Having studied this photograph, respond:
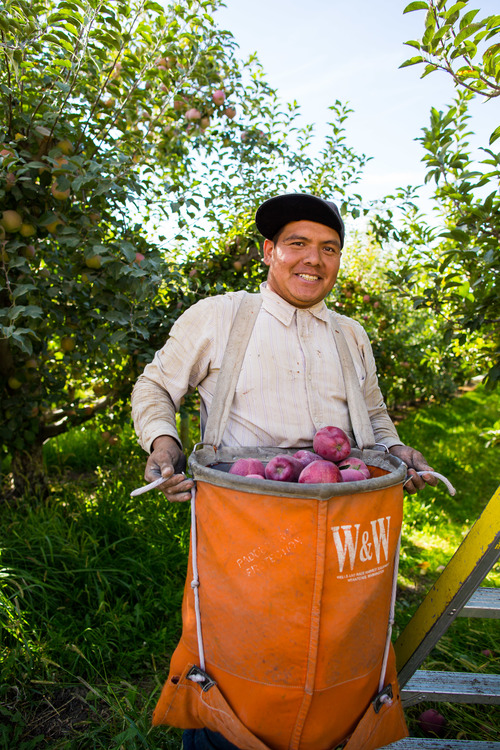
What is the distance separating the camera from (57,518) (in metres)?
2.75

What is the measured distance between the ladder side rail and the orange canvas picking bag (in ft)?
0.94

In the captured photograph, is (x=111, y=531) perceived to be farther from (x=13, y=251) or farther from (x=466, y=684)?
(x=466, y=684)

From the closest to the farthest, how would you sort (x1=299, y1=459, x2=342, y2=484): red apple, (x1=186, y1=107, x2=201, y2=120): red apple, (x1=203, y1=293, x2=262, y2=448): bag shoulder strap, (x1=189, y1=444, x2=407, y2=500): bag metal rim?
(x1=189, y1=444, x2=407, y2=500): bag metal rim
(x1=299, y1=459, x2=342, y2=484): red apple
(x1=203, y1=293, x2=262, y2=448): bag shoulder strap
(x1=186, y1=107, x2=201, y2=120): red apple

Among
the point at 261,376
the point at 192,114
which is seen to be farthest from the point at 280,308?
the point at 192,114

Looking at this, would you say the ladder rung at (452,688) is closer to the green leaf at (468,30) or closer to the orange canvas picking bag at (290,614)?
the orange canvas picking bag at (290,614)

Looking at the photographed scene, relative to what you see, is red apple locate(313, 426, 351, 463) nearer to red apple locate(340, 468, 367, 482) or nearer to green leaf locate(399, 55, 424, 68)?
red apple locate(340, 468, 367, 482)

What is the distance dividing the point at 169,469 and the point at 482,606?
1.03 meters

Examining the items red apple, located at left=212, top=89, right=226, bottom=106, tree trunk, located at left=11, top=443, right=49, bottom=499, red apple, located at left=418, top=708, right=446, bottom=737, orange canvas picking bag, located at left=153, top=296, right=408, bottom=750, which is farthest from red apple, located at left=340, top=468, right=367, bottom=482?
red apple, located at left=212, top=89, right=226, bottom=106

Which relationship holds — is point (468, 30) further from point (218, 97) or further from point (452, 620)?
point (218, 97)

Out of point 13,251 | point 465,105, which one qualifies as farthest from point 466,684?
point 465,105

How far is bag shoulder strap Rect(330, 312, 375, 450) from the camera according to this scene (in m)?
1.71

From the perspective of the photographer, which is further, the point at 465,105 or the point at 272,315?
the point at 465,105

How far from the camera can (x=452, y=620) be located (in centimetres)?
159

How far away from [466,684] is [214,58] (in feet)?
10.4
